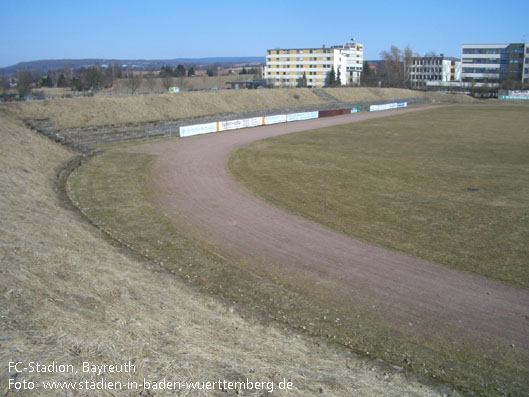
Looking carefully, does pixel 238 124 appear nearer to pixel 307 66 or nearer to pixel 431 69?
pixel 307 66

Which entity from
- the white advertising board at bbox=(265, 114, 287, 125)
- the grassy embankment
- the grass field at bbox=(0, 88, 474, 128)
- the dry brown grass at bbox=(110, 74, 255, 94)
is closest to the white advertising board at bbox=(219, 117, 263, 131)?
the white advertising board at bbox=(265, 114, 287, 125)

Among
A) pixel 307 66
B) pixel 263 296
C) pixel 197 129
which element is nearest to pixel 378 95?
pixel 307 66

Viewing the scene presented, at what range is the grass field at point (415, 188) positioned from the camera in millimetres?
17812

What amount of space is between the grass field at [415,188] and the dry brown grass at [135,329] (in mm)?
8216

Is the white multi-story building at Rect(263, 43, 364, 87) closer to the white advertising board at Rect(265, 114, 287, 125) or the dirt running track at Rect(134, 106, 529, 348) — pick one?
the white advertising board at Rect(265, 114, 287, 125)

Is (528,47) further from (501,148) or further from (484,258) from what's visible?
(484,258)

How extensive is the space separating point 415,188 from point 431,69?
15035 centimetres

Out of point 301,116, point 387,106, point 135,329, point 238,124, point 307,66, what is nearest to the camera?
point 135,329

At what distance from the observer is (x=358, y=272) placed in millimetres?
15367

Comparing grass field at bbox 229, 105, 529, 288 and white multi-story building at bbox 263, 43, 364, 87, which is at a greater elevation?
white multi-story building at bbox 263, 43, 364, 87

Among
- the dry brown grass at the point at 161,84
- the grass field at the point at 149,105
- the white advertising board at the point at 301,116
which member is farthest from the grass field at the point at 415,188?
the dry brown grass at the point at 161,84

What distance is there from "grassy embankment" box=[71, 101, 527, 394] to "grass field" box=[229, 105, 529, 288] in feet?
18.2

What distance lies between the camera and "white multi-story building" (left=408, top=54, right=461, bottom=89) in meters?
158

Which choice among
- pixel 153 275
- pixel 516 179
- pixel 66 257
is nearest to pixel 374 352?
pixel 153 275
